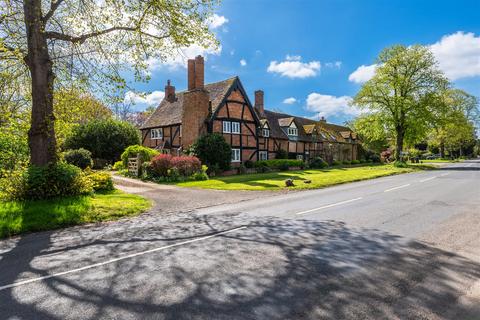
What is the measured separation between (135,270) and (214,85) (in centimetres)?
2996

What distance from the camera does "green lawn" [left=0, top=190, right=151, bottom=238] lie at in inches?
313

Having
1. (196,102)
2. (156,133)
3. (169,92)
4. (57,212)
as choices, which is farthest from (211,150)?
(57,212)

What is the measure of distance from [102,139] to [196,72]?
48.9ft

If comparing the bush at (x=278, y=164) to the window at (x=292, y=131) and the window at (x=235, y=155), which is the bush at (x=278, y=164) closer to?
the window at (x=235, y=155)

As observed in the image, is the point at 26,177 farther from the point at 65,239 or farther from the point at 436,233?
the point at 436,233

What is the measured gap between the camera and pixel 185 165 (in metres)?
22.4

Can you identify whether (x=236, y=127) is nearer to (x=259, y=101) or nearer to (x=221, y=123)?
(x=221, y=123)

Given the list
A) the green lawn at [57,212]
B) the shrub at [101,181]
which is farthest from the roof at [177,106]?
the green lawn at [57,212]

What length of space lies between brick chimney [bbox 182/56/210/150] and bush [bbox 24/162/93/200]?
1659cm

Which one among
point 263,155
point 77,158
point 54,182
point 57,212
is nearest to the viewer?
point 57,212

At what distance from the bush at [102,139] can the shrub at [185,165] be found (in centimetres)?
1566

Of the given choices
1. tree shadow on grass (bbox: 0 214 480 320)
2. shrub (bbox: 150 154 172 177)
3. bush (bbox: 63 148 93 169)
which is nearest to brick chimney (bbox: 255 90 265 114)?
shrub (bbox: 150 154 172 177)

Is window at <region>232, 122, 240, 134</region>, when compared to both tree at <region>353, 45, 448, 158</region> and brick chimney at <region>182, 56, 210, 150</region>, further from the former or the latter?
tree at <region>353, 45, 448, 158</region>

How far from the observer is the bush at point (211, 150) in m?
26.2
